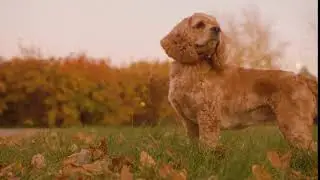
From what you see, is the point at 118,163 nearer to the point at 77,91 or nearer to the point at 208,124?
the point at 208,124

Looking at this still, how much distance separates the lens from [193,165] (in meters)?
3.47

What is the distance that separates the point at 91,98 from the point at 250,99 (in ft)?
42.7

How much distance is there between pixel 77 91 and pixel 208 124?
13283mm

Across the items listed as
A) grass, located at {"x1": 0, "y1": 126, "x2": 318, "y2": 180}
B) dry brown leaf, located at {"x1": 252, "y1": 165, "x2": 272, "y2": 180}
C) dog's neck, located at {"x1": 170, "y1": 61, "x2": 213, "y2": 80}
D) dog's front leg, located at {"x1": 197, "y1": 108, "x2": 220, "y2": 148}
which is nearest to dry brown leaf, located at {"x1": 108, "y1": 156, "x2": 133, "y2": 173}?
grass, located at {"x1": 0, "y1": 126, "x2": 318, "y2": 180}

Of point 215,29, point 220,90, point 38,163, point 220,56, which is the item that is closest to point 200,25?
point 215,29

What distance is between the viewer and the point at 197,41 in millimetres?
5266

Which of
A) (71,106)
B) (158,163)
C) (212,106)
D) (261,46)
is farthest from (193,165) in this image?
(71,106)

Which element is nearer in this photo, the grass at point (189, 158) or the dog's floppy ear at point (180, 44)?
the grass at point (189, 158)

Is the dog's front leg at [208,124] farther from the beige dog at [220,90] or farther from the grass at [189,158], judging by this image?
the grass at [189,158]

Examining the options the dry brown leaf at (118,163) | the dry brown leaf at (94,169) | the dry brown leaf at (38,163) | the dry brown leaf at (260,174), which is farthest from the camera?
the dry brown leaf at (38,163)

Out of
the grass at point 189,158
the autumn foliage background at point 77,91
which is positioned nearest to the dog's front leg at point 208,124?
the grass at point 189,158

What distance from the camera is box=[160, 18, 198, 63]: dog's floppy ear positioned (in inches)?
207

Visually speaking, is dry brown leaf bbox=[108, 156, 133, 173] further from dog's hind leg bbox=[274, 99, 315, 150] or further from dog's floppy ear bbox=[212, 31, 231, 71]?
dog's hind leg bbox=[274, 99, 315, 150]

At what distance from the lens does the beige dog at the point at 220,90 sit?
17.1ft
